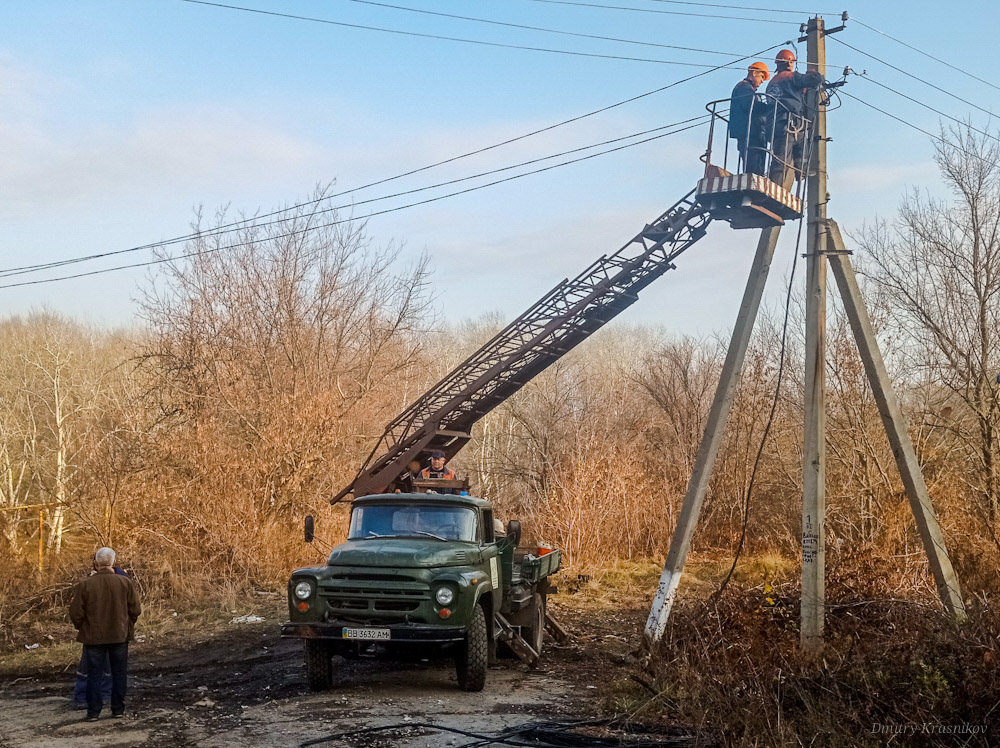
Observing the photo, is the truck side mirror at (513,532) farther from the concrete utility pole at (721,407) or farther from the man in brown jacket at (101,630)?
the man in brown jacket at (101,630)

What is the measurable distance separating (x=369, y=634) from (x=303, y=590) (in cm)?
84

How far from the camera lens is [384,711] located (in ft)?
26.5

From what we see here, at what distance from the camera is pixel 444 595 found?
8.69 m

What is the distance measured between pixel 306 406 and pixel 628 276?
27.8 feet

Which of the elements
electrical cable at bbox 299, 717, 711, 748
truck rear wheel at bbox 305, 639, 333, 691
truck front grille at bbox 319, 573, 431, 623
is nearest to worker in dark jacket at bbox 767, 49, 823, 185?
truck front grille at bbox 319, 573, 431, 623

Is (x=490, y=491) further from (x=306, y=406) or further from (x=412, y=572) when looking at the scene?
(x=412, y=572)

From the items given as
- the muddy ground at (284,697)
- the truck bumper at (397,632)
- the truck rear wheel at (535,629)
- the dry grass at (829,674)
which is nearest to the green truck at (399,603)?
the truck bumper at (397,632)

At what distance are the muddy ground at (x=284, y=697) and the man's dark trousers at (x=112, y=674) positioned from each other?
142mm

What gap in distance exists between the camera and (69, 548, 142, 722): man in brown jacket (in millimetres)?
7996

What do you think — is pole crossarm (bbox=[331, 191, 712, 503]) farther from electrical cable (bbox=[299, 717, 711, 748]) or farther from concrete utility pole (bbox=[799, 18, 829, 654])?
electrical cable (bbox=[299, 717, 711, 748])

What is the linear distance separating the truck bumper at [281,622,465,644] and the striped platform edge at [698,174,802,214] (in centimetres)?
550

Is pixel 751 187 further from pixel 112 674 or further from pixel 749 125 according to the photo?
pixel 112 674

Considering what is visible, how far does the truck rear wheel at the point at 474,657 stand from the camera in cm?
873

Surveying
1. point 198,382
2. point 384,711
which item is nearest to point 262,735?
point 384,711
